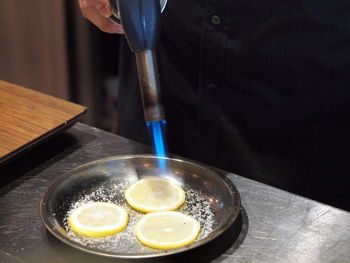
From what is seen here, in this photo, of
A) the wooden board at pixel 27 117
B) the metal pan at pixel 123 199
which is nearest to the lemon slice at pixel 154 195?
the metal pan at pixel 123 199

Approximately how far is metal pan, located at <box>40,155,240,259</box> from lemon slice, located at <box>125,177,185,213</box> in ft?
0.05

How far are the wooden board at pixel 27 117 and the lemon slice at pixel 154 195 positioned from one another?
0.88 feet

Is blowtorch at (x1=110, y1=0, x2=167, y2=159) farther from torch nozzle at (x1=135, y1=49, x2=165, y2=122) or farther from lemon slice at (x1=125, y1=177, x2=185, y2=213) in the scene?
lemon slice at (x1=125, y1=177, x2=185, y2=213)

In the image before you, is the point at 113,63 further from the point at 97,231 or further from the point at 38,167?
the point at 97,231

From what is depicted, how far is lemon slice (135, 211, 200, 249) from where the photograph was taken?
101 cm

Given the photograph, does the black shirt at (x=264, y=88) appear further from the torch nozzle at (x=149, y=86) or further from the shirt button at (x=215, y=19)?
the torch nozzle at (x=149, y=86)

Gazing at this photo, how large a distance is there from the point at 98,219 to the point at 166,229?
5.3 inches

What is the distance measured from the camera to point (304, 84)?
4.64 feet

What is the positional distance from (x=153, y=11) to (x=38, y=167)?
0.48 meters

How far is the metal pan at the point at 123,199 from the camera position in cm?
100

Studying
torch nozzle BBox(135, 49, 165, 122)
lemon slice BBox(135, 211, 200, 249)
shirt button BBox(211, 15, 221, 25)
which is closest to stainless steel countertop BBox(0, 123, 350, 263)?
lemon slice BBox(135, 211, 200, 249)

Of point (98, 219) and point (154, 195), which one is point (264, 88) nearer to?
point (154, 195)

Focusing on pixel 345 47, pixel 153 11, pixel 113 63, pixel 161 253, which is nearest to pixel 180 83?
pixel 345 47

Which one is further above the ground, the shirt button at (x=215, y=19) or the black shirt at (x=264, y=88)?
the shirt button at (x=215, y=19)
